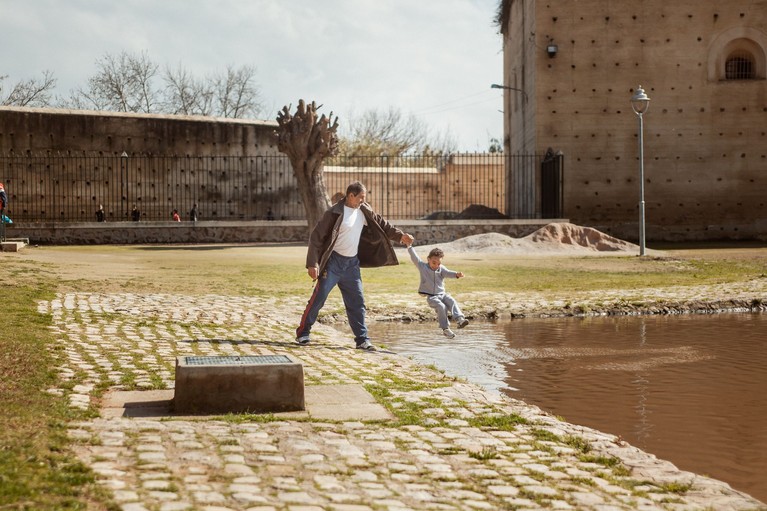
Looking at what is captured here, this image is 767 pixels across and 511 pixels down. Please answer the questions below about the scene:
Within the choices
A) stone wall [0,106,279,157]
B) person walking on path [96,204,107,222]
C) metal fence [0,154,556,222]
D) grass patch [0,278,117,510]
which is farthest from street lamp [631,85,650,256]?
person walking on path [96,204,107,222]

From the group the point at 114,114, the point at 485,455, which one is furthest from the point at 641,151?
the point at 485,455

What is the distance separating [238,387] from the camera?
586cm

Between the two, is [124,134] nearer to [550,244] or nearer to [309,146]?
[309,146]

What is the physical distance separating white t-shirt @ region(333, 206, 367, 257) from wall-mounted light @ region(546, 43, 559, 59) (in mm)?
25508

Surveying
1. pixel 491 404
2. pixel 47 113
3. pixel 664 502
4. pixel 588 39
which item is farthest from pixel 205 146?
pixel 664 502

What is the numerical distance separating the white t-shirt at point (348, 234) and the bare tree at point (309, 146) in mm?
19963

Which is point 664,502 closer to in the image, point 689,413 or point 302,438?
point 302,438

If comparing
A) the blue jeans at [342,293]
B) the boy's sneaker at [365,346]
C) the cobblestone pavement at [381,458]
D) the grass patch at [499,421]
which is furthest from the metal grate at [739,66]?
the grass patch at [499,421]

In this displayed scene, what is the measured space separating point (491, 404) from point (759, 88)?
30712mm

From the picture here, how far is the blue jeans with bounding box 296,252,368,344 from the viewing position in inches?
364

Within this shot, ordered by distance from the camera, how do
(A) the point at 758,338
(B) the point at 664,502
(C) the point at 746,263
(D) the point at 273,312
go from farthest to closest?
1. (C) the point at 746,263
2. (D) the point at 273,312
3. (A) the point at 758,338
4. (B) the point at 664,502

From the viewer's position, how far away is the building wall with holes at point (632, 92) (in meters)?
33.6

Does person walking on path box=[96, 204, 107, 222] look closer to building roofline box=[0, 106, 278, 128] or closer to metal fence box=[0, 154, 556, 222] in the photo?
metal fence box=[0, 154, 556, 222]

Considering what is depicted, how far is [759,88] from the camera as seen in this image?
33750 millimetres
